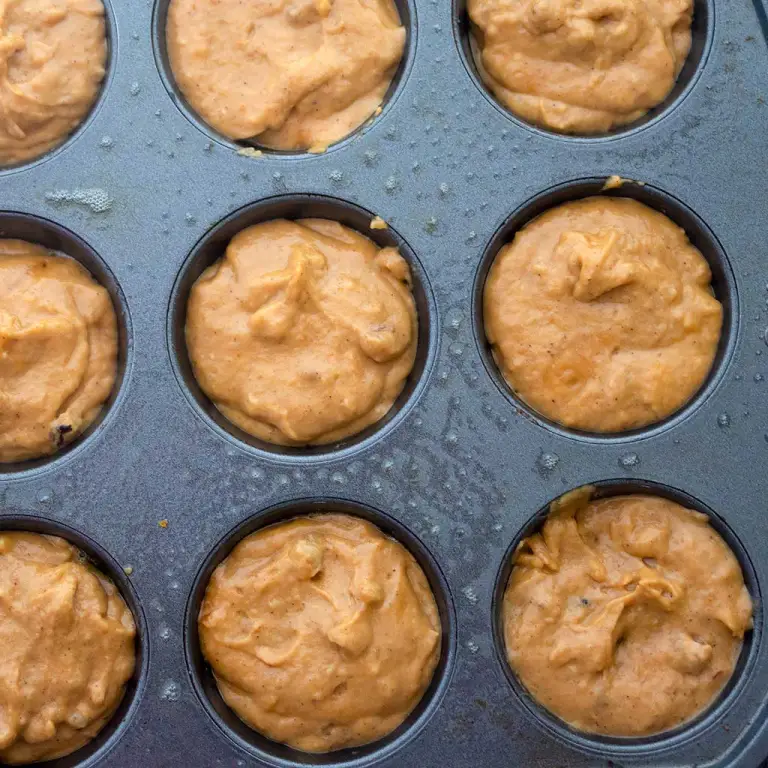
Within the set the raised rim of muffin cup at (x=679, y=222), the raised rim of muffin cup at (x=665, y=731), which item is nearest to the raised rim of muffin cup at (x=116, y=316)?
the raised rim of muffin cup at (x=679, y=222)

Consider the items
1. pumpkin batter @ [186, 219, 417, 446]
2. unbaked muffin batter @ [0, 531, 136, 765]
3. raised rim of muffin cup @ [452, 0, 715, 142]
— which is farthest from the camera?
raised rim of muffin cup @ [452, 0, 715, 142]

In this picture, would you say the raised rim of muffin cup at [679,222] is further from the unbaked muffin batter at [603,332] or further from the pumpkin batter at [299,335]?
the pumpkin batter at [299,335]

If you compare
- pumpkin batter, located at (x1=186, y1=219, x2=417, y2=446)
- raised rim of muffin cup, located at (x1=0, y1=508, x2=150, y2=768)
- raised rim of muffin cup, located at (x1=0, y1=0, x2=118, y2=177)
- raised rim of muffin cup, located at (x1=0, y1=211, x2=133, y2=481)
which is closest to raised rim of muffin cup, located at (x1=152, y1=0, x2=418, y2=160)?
raised rim of muffin cup, located at (x1=0, y1=0, x2=118, y2=177)

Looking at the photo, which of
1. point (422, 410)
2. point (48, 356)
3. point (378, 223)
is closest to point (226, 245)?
point (378, 223)

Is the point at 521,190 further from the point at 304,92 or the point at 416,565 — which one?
the point at 416,565

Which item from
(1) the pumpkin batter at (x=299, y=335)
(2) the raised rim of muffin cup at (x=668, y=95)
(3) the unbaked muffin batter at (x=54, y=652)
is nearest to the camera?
(3) the unbaked muffin batter at (x=54, y=652)

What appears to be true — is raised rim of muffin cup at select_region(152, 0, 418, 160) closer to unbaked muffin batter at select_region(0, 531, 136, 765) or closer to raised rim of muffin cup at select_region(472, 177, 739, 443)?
raised rim of muffin cup at select_region(472, 177, 739, 443)
